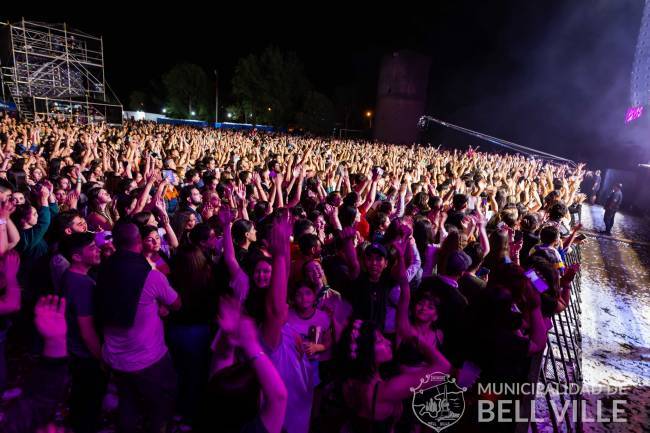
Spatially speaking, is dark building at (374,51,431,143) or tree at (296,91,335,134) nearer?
dark building at (374,51,431,143)

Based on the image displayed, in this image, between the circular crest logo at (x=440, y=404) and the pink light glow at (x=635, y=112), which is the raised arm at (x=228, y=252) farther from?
the pink light glow at (x=635, y=112)

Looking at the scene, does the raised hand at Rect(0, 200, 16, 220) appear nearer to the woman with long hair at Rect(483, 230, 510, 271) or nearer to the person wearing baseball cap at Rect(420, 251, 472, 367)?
the person wearing baseball cap at Rect(420, 251, 472, 367)

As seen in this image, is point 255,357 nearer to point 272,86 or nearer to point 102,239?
point 102,239

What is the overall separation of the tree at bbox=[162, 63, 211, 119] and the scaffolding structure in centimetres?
2915

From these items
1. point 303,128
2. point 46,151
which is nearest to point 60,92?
point 46,151

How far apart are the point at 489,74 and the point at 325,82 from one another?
24.7m

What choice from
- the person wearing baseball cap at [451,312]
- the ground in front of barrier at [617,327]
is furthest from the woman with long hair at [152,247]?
the ground in front of barrier at [617,327]

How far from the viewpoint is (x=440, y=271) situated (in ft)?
10.0

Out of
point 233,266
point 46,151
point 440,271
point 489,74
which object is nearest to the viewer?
point 233,266

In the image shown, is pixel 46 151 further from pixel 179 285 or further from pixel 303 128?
pixel 303 128

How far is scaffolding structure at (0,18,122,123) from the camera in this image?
70.3 ft

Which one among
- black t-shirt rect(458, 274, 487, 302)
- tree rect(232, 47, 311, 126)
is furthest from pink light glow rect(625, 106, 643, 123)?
tree rect(232, 47, 311, 126)

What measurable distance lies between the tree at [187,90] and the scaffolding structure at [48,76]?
1148 inches

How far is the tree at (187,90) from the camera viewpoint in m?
54.2
